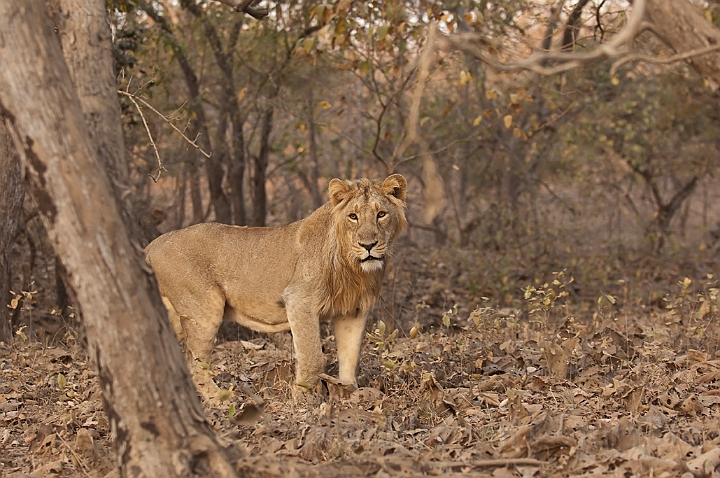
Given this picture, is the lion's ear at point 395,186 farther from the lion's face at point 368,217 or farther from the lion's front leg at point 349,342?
the lion's front leg at point 349,342

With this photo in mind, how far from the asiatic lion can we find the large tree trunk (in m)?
2.29

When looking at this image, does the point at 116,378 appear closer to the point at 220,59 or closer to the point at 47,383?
the point at 47,383

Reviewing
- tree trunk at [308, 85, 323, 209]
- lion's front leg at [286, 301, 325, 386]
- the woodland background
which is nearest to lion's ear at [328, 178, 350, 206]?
the woodland background

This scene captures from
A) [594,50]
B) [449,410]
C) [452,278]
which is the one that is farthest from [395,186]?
[452,278]

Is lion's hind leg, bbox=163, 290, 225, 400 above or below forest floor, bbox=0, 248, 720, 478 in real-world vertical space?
above

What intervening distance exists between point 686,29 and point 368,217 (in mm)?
2321

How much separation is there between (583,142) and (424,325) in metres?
8.63

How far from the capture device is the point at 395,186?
6.15 meters

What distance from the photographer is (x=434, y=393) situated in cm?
543

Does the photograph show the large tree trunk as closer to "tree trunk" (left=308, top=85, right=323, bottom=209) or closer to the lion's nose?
the lion's nose

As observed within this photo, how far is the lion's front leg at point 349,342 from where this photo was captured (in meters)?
6.19

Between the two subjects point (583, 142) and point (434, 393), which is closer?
point (434, 393)

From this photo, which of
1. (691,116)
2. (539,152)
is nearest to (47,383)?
(539,152)

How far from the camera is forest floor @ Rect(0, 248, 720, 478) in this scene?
4.20 meters
